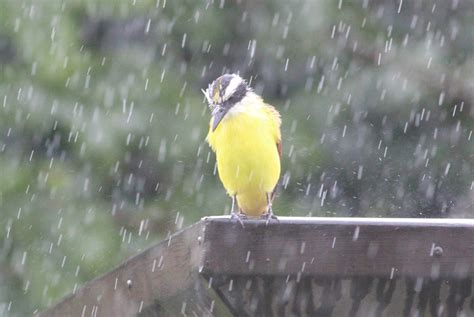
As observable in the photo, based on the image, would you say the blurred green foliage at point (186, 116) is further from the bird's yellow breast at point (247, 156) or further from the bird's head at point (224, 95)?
the bird's yellow breast at point (247, 156)

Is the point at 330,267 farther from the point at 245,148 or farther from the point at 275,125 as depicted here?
the point at 275,125

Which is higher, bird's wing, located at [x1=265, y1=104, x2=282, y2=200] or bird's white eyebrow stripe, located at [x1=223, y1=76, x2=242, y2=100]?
bird's white eyebrow stripe, located at [x1=223, y1=76, x2=242, y2=100]

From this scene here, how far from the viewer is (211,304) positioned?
7.42ft

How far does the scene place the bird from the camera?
4117 mm

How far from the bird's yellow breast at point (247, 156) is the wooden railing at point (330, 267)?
5.54ft

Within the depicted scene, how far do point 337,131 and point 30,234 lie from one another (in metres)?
1.72

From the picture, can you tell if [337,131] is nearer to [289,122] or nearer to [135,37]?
[289,122]

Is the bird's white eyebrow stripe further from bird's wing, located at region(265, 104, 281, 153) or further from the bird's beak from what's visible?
bird's wing, located at region(265, 104, 281, 153)

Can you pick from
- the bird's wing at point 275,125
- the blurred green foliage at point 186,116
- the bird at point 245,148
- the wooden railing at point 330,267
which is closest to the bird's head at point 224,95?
the bird at point 245,148

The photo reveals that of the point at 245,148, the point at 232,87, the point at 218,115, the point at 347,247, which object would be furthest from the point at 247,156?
the point at 347,247

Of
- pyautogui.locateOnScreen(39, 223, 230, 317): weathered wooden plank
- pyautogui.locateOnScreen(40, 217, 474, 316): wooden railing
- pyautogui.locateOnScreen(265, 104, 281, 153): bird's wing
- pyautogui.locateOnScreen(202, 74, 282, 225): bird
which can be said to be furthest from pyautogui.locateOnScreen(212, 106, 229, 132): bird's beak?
pyautogui.locateOnScreen(40, 217, 474, 316): wooden railing

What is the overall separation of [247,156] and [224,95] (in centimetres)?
33

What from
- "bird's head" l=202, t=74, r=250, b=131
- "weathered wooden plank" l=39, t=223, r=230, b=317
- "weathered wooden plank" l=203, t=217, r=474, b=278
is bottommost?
"weathered wooden plank" l=39, t=223, r=230, b=317

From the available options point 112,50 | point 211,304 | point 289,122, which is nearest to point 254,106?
point 289,122
